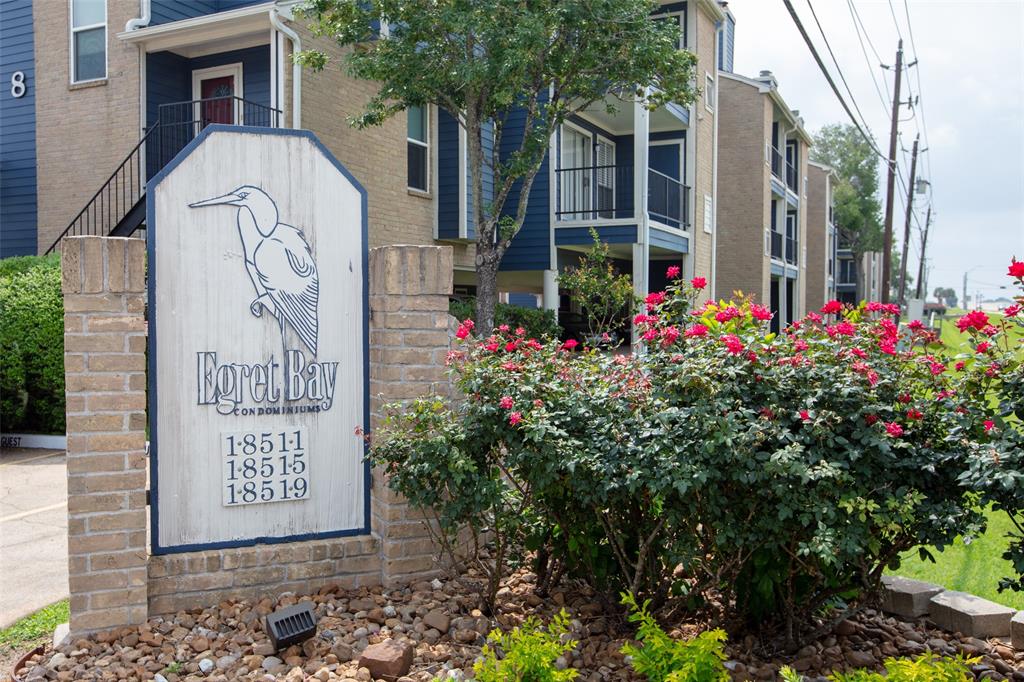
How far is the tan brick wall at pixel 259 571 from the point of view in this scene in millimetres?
4184

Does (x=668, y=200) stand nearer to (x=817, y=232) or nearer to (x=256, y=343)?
(x=256, y=343)

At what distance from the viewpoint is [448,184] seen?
16000 millimetres

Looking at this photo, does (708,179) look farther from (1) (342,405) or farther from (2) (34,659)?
(2) (34,659)

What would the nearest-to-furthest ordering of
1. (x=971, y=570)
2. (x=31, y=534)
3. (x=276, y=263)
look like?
(x=276, y=263) < (x=971, y=570) < (x=31, y=534)

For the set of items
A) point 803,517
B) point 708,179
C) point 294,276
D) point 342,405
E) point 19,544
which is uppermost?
point 708,179

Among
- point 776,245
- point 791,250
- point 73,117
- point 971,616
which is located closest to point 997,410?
point 971,616

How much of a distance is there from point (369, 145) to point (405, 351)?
10336 mm

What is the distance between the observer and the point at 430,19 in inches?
450

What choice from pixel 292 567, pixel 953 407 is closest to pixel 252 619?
pixel 292 567

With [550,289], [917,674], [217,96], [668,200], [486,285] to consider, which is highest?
[217,96]

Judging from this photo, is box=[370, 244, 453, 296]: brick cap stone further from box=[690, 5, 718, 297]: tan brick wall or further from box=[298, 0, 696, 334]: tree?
box=[690, 5, 718, 297]: tan brick wall

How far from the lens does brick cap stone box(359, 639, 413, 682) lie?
3549 millimetres

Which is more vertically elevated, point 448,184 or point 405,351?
point 448,184

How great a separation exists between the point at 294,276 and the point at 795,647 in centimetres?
310
